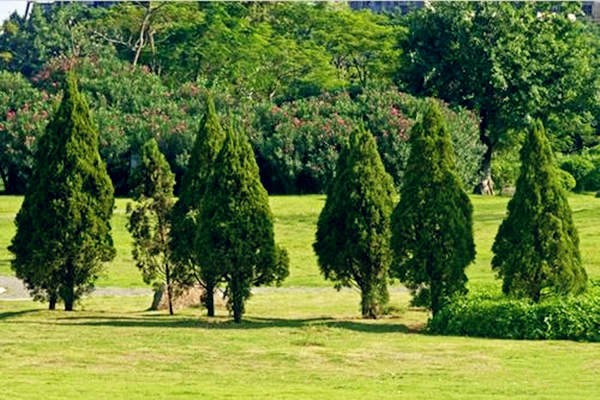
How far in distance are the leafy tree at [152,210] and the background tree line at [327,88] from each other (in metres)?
23.6

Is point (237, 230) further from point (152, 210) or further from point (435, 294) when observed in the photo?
point (435, 294)

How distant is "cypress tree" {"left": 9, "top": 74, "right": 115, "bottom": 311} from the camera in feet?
79.9

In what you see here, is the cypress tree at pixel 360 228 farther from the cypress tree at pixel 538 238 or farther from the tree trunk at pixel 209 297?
the cypress tree at pixel 538 238

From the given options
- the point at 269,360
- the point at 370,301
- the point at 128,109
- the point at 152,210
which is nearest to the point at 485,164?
the point at 128,109

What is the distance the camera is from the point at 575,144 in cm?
6825

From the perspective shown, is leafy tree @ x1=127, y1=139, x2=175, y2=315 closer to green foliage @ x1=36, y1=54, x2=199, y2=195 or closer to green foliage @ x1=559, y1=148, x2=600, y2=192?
green foliage @ x1=36, y1=54, x2=199, y2=195

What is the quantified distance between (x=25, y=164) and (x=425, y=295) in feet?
93.2

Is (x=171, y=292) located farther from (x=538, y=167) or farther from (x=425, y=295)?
(x=538, y=167)

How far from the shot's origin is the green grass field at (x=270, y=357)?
15.9m

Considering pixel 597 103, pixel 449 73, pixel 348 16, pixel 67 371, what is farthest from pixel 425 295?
pixel 348 16

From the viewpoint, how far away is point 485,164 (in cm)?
5512

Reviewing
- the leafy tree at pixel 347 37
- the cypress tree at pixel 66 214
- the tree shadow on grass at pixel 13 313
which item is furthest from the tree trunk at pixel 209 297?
the leafy tree at pixel 347 37

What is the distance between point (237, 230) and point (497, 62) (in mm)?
31195

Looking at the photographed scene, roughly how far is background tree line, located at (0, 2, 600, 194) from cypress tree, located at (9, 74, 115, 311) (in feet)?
77.1
